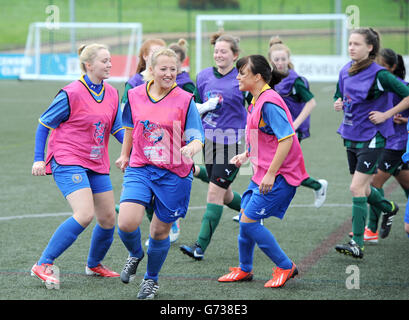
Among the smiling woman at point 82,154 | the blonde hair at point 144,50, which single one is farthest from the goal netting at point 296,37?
the smiling woman at point 82,154

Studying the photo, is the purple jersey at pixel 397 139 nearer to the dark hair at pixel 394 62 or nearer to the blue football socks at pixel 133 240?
the dark hair at pixel 394 62

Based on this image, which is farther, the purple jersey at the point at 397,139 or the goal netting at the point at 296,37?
the goal netting at the point at 296,37

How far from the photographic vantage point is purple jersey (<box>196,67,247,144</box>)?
6.30 m

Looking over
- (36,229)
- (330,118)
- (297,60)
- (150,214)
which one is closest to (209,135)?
(150,214)

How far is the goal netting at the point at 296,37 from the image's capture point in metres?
24.6

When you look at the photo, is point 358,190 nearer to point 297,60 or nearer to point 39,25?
point 297,60

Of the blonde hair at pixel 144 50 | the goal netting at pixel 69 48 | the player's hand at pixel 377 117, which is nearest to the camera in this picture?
the player's hand at pixel 377 117

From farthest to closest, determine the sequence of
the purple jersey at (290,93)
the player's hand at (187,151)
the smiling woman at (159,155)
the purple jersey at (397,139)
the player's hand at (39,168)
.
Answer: the purple jersey at (290,93) < the purple jersey at (397,139) < the player's hand at (39,168) < the smiling woman at (159,155) < the player's hand at (187,151)

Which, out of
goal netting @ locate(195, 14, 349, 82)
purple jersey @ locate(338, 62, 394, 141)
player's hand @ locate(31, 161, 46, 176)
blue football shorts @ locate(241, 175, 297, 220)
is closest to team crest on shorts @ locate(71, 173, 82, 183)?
player's hand @ locate(31, 161, 46, 176)

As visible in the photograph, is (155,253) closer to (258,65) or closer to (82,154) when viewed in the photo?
(82,154)

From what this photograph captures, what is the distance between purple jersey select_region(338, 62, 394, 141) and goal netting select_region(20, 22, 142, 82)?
18.6 metres

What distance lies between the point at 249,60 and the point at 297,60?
2049 centimetres

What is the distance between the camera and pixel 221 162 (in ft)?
20.6

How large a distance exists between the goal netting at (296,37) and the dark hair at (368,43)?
17893 millimetres
